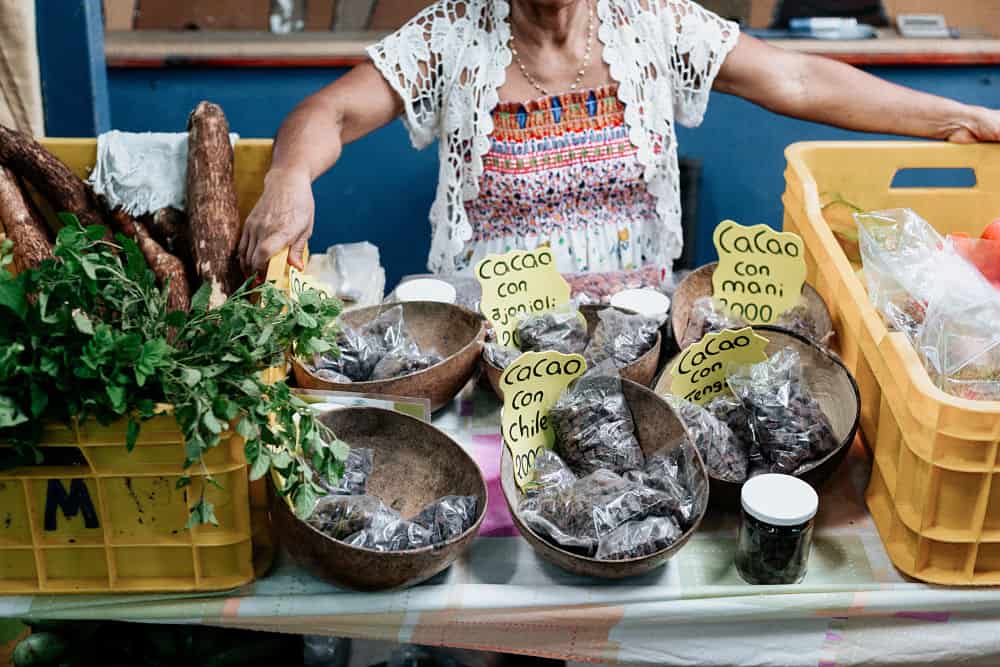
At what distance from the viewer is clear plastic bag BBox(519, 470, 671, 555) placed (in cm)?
111

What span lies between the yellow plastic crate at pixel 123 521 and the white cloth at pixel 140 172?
74cm

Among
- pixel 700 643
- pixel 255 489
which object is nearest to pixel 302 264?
pixel 255 489

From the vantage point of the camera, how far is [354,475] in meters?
1.21

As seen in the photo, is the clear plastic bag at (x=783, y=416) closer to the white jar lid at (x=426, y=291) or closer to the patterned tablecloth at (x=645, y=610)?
the patterned tablecloth at (x=645, y=610)

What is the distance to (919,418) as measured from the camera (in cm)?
107

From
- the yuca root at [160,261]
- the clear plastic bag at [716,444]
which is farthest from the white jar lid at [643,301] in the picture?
the yuca root at [160,261]

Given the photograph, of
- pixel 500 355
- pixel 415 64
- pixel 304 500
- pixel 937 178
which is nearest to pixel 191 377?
pixel 304 500

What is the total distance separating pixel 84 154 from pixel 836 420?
133cm

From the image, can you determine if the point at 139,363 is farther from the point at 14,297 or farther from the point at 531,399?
the point at 531,399

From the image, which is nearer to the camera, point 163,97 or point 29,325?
point 29,325

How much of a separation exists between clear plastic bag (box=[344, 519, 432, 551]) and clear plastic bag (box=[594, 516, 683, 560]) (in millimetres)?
189

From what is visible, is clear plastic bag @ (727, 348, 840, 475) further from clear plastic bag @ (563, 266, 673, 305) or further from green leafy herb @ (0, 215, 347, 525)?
green leafy herb @ (0, 215, 347, 525)

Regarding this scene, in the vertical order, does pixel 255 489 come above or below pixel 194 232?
below

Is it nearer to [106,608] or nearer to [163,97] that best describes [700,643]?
[106,608]
